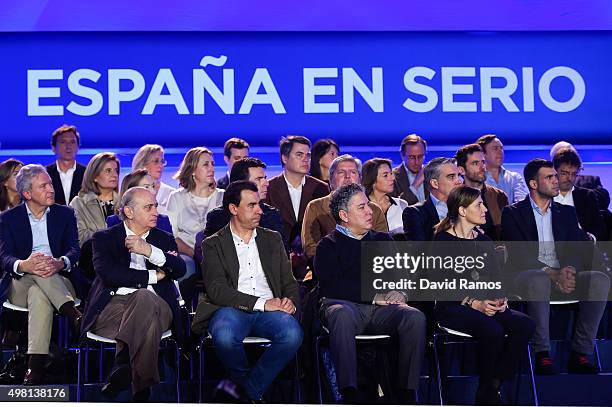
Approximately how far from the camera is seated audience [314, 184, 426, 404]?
17.1ft

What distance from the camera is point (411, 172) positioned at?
265 inches

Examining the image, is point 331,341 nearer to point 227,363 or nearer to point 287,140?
point 227,363

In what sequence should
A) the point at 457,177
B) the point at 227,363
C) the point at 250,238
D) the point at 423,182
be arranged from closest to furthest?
the point at 227,363 < the point at 250,238 < the point at 457,177 < the point at 423,182

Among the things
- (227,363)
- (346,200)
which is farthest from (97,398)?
(346,200)

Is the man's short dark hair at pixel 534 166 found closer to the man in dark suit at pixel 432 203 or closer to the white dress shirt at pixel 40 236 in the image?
the man in dark suit at pixel 432 203

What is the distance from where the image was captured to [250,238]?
556 centimetres

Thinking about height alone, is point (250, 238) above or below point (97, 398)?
above

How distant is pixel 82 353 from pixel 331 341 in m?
1.35

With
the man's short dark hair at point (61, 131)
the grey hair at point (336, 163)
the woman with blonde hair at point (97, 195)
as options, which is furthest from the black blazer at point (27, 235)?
the grey hair at point (336, 163)

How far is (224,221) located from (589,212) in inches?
88.1

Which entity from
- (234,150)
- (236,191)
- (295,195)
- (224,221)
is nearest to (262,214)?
(224,221)

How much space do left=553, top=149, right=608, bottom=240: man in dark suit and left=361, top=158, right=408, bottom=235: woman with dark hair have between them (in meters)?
1.03

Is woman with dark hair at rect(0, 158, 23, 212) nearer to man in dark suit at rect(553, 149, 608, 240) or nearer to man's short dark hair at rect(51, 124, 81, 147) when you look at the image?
man's short dark hair at rect(51, 124, 81, 147)

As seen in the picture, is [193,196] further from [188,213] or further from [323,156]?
[323,156]
